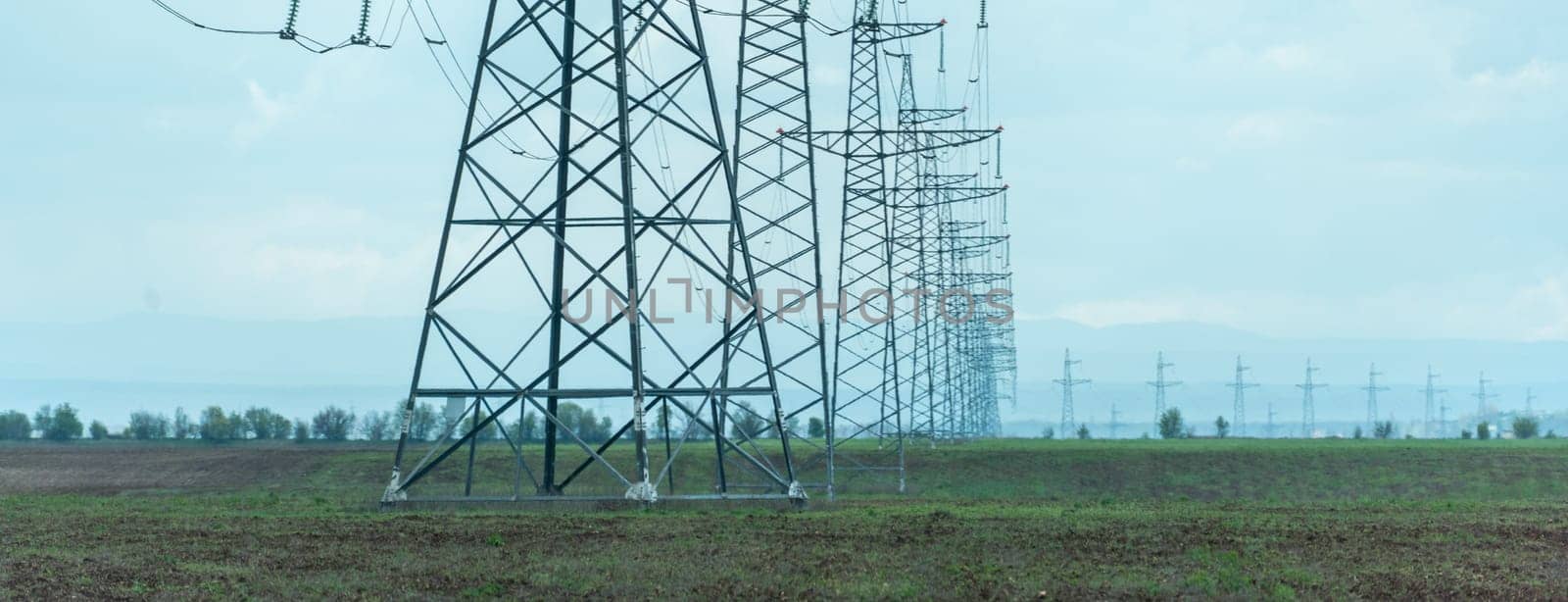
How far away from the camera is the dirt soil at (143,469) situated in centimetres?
6488

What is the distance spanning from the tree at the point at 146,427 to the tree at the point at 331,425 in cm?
1231

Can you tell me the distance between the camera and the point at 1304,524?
31.6 meters

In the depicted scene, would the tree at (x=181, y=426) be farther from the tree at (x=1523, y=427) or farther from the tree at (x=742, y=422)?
the tree at (x=1523, y=427)

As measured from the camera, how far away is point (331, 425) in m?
140

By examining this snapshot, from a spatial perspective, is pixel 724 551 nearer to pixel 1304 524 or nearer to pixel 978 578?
pixel 978 578

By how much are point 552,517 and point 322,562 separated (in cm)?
902

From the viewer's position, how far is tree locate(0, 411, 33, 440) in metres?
144

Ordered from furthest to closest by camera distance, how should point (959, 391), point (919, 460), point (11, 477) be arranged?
point (959, 391) < point (919, 460) < point (11, 477)

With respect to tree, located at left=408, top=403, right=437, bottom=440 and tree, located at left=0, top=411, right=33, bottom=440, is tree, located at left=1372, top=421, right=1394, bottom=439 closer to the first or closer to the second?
tree, located at left=408, top=403, right=437, bottom=440

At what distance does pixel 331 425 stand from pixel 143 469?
62.3 meters

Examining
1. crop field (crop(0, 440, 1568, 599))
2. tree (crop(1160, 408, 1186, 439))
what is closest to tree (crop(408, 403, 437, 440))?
tree (crop(1160, 408, 1186, 439))

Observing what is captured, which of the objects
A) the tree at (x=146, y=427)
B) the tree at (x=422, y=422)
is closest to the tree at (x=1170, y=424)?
the tree at (x=422, y=422)

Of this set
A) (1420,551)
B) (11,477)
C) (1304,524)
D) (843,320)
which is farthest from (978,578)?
(11,477)

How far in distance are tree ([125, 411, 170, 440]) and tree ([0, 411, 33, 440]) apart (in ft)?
26.1
